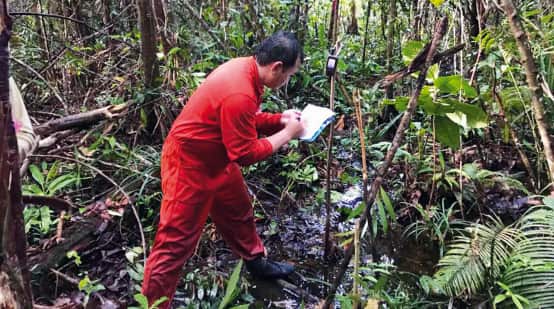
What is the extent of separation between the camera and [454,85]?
2.91 meters

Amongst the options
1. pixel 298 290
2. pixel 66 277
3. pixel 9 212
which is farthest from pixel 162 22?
pixel 9 212

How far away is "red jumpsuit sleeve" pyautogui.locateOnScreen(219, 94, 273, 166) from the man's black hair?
0.88 ft

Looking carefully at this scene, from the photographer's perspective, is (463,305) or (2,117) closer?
(2,117)

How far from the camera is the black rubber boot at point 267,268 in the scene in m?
3.12

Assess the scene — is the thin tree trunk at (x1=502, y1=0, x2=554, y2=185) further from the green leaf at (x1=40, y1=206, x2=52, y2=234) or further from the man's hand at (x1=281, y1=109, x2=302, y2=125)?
the green leaf at (x1=40, y1=206, x2=52, y2=234)

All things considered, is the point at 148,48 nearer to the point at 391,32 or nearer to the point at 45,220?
the point at 45,220

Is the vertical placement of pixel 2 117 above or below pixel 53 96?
above

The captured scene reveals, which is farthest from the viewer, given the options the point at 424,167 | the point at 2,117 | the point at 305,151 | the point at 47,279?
the point at 305,151

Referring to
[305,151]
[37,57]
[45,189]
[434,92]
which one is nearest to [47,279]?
[45,189]

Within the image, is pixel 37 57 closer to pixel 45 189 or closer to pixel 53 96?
pixel 53 96

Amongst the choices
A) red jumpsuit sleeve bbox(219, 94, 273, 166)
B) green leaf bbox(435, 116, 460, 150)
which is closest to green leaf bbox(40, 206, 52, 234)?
red jumpsuit sleeve bbox(219, 94, 273, 166)

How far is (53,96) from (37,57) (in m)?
0.55

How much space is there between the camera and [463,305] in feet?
8.30

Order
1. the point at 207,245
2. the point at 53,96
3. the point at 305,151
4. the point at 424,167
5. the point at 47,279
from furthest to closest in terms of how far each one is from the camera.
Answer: the point at 53,96 → the point at 305,151 → the point at 424,167 → the point at 207,245 → the point at 47,279
